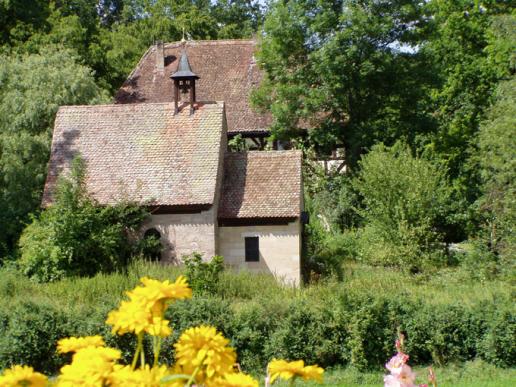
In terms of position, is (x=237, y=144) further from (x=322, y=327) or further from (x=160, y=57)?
(x=322, y=327)

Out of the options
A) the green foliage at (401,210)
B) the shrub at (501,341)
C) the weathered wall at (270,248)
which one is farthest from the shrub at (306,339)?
the green foliage at (401,210)

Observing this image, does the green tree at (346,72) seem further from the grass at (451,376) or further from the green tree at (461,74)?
the grass at (451,376)

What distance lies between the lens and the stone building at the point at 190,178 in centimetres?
2355

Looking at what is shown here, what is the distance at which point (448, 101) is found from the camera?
32.8m

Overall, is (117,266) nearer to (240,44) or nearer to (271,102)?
(271,102)

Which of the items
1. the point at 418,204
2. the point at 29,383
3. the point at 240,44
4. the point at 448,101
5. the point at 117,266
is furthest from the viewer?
the point at 240,44

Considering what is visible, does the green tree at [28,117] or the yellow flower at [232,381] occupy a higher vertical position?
the green tree at [28,117]

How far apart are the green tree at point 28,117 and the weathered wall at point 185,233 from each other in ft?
18.6

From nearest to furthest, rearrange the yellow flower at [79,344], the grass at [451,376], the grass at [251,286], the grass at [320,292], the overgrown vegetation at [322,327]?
1. the yellow flower at [79,344]
2. the grass at [451,376]
3. the grass at [320,292]
4. the overgrown vegetation at [322,327]
5. the grass at [251,286]

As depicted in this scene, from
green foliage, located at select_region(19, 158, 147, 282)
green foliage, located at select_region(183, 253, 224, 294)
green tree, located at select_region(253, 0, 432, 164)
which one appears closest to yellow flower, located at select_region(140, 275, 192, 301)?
green foliage, located at select_region(183, 253, 224, 294)

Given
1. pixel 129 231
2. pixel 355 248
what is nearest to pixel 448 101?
pixel 355 248

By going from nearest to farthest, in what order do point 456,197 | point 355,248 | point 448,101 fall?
point 355,248
point 456,197
point 448,101

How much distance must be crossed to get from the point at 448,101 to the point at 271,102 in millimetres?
8021

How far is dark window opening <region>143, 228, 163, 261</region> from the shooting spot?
903 inches
